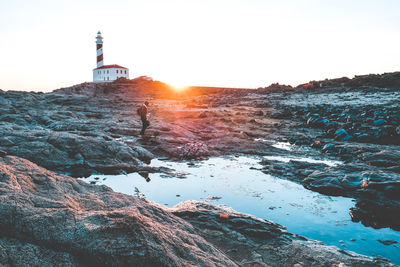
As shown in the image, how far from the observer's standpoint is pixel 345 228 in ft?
17.3

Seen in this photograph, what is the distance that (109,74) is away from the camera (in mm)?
82562

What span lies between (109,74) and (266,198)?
273 feet

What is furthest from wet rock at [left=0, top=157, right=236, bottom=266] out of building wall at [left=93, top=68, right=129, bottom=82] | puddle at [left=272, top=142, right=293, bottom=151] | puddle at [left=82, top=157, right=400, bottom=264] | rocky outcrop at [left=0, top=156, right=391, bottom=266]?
building wall at [left=93, top=68, right=129, bottom=82]

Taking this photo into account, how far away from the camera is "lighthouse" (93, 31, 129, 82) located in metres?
81.9

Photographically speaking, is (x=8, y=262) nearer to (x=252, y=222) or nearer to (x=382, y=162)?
(x=252, y=222)

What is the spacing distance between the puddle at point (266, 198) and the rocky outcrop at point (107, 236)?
2.14 feet

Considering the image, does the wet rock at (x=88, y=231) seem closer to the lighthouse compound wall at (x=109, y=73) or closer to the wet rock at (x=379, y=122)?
the wet rock at (x=379, y=122)

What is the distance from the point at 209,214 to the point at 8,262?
357cm

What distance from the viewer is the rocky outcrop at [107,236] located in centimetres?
255

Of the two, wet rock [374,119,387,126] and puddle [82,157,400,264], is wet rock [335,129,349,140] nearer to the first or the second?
wet rock [374,119,387,126]

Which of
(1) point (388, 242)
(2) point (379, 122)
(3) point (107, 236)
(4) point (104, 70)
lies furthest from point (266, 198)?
(4) point (104, 70)

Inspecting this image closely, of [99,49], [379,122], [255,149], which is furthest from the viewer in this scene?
[99,49]

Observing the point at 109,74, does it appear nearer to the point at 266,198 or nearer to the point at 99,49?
the point at 99,49

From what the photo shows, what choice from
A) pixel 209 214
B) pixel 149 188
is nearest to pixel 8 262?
pixel 209 214
